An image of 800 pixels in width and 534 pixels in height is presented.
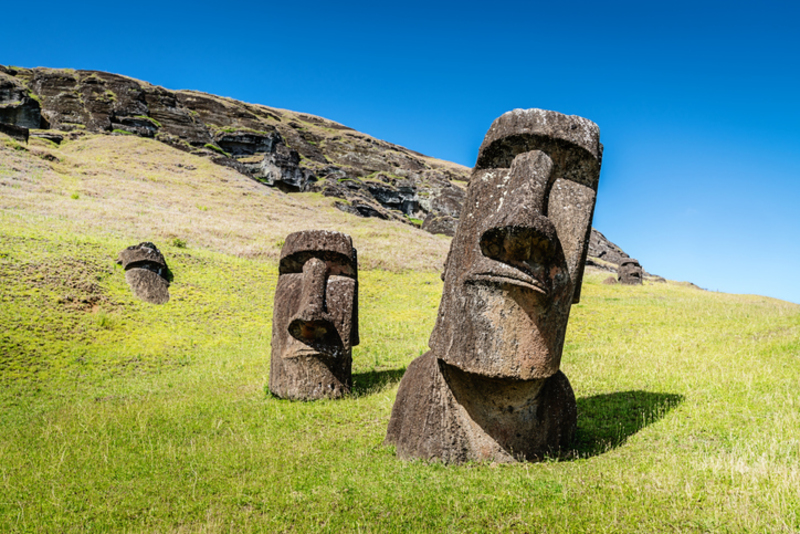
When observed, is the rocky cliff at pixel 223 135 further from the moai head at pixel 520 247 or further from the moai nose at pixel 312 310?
the moai head at pixel 520 247

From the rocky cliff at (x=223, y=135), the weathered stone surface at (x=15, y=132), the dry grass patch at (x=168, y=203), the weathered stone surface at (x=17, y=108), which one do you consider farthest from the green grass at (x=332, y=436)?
the weathered stone surface at (x=17, y=108)

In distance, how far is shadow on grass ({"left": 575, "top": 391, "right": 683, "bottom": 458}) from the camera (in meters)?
6.05

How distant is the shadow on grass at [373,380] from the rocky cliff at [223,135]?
145 feet

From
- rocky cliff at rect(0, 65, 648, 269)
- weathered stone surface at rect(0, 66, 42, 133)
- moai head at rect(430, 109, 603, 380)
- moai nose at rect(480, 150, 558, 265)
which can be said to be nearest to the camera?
moai nose at rect(480, 150, 558, 265)

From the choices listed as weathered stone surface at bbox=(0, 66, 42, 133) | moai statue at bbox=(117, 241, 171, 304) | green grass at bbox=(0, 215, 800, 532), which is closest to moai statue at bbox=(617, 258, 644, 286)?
green grass at bbox=(0, 215, 800, 532)

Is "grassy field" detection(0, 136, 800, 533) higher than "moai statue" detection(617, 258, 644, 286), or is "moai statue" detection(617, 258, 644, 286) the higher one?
"moai statue" detection(617, 258, 644, 286)

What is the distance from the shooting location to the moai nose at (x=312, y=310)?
9.04 meters

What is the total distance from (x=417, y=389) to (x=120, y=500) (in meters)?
3.31

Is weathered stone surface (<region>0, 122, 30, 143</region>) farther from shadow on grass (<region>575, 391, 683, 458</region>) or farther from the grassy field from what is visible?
shadow on grass (<region>575, 391, 683, 458</region>)

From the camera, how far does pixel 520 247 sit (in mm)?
4996

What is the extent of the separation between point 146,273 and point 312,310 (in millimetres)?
11806

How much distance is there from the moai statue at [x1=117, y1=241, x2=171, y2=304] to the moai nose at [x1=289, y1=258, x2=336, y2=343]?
33.8 ft

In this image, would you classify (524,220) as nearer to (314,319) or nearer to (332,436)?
(332,436)

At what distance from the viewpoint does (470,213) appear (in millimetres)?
5824
